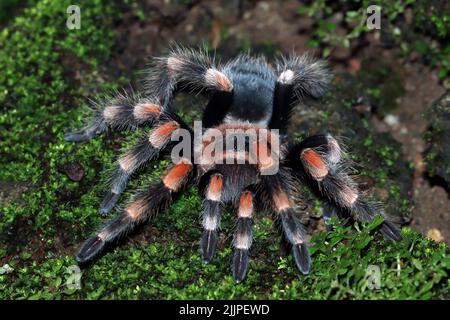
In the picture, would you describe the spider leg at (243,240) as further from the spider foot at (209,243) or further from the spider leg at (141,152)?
the spider leg at (141,152)

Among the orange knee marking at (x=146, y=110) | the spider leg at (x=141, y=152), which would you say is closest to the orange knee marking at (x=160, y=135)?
the spider leg at (x=141, y=152)

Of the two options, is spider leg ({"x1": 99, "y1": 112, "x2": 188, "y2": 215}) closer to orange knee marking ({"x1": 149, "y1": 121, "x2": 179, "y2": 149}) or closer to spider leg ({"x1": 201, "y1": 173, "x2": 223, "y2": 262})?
orange knee marking ({"x1": 149, "y1": 121, "x2": 179, "y2": 149})

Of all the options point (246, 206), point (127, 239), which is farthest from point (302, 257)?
point (127, 239)

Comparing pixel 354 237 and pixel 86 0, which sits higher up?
pixel 86 0

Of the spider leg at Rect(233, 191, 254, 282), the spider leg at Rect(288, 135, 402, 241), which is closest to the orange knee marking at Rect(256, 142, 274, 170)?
the spider leg at Rect(288, 135, 402, 241)
